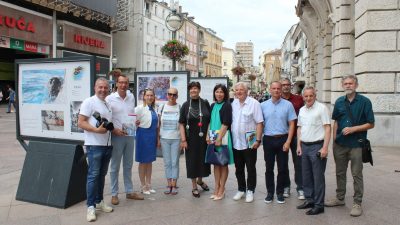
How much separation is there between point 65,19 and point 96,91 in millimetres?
34891

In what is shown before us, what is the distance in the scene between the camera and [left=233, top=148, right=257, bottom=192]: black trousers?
6152mm

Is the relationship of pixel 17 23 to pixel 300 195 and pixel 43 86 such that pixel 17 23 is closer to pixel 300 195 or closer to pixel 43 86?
pixel 43 86

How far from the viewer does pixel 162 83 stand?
10367 mm

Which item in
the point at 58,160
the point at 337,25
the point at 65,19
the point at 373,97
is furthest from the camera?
the point at 65,19

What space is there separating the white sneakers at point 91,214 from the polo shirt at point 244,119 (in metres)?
2.30

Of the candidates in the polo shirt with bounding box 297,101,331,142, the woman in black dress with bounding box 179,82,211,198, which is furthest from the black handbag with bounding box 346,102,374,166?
the woman in black dress with bounding box 179,82,211,198

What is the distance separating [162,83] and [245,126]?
15.4ft

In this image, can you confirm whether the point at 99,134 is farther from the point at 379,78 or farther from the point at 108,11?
the point at 108,11

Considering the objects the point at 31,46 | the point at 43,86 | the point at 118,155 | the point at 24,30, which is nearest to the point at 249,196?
the point at 118,155

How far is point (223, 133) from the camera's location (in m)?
6.12

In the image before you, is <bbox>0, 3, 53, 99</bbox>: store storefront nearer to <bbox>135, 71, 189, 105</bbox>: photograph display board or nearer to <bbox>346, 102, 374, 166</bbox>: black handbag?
<bbox>135, 71, 189, 105</bbox>: photograph display board

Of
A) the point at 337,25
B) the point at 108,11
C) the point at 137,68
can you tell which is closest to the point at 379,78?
the point at 337,25

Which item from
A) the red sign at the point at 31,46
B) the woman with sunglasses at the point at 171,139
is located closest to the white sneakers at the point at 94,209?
the woman with sunglasses at the point at 171,139

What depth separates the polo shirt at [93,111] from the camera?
5.28 metres
